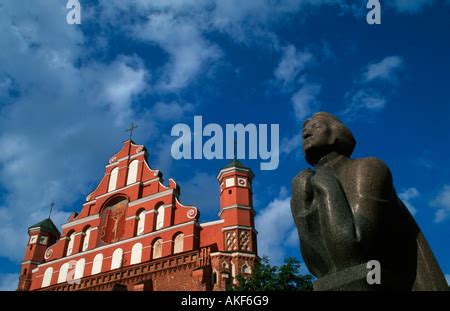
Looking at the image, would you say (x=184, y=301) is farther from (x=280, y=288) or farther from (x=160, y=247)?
(x=160, y=247)

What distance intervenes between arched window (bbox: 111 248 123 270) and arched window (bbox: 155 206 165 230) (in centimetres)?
245

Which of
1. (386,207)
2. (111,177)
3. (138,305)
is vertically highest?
(111,177)

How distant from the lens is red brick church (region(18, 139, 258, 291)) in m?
19.6

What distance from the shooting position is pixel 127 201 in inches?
972

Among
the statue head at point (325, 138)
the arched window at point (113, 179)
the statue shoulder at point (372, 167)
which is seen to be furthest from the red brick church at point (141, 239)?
the statue shoulder at point (372, 167)

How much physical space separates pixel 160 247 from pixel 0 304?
1839 cm

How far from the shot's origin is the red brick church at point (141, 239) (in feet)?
64.3

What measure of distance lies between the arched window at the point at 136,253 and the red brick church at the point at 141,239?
6 cm

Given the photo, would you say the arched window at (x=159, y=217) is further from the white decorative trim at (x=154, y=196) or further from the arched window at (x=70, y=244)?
the arched window at (x=70, y=244)

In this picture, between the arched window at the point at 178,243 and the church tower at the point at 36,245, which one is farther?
the church tower at the point at 36,245

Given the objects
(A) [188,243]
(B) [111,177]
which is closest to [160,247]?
(A) [188,243]

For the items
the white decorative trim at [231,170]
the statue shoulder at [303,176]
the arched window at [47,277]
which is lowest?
the statue shoulder at [303,176]

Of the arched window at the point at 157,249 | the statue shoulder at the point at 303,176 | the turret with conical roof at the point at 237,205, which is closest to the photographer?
the statue shoulder at the point at 303,176

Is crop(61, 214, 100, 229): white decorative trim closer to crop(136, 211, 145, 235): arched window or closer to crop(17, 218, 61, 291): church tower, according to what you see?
crop(17, 218, 61, 291): church tower
